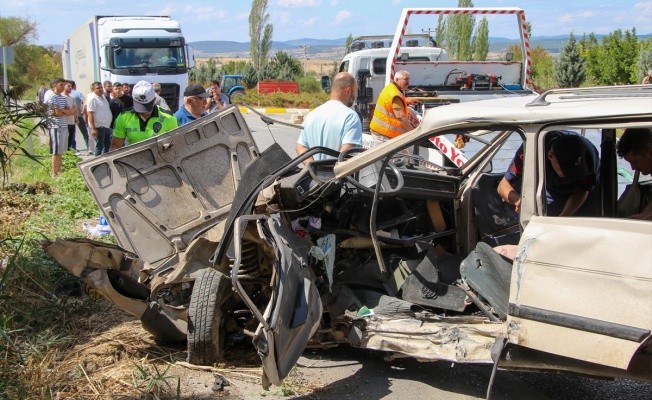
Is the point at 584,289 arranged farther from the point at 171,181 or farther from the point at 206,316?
the point at 171,181

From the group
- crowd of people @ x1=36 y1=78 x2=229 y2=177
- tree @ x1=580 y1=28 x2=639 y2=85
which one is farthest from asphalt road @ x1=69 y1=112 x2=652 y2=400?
tree @ x1=580 y1=28 x2=639 y2=85

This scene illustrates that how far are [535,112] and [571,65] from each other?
26.3 m

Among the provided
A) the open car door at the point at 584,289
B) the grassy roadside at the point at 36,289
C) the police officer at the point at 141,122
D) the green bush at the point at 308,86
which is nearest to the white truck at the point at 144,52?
the grassy roadside at the point at 36,289

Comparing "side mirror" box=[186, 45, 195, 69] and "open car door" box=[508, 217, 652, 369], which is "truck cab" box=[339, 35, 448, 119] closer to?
"side mirror" box=[186, 45, 195, 69]

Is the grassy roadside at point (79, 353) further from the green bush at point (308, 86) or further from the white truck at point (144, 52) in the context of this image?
the green bush at point (308, 86)

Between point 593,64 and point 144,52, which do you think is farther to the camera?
point 593,64

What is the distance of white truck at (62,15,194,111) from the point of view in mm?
20625

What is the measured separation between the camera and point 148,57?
68.7 feet

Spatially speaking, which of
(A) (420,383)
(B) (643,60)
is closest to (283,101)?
(B) (643,60)

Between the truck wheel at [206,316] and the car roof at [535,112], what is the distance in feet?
3.34

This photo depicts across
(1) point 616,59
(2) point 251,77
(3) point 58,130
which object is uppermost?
(1) point 616,59

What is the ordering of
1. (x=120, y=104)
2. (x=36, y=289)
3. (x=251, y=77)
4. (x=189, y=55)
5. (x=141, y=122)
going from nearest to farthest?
(x=36, y=289), (x=141, y=122), (x=120, y=104), (x=189, y=55), (x=251, y=77)

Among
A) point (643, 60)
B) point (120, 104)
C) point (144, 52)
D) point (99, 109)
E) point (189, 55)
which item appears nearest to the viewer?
point (99, 109)

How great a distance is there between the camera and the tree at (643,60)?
21.6 meters
